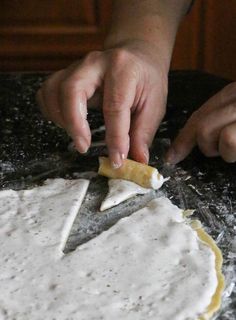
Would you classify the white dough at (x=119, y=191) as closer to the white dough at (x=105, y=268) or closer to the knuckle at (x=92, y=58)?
the white dough at (x=105, y=268)

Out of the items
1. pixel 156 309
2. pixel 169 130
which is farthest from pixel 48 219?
pixel 169 130

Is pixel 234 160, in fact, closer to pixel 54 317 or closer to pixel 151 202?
pixel 151 202

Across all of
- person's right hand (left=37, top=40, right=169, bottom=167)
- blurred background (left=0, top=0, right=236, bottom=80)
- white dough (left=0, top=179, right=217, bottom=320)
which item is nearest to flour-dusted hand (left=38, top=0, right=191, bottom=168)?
person's right hand (left=37, top=40, right=169, bottom=167)

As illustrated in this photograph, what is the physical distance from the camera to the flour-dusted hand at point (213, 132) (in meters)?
1.03

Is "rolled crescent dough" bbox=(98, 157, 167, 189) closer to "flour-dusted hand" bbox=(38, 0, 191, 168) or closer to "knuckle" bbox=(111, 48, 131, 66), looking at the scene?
"flour-dusted hand" bbox=(38, 0, 191, 168)

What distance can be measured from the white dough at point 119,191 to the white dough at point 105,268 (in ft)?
0.14

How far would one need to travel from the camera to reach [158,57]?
1.19m

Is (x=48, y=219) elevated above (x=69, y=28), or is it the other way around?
(x=48, y=219)

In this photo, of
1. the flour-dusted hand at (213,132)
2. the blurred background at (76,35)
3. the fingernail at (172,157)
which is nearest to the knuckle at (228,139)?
the flour-dusted hand at (213,132)

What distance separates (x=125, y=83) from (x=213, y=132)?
159mm

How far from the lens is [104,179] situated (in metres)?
1.08

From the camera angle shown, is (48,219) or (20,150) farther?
(20,150)

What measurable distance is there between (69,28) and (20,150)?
806mm

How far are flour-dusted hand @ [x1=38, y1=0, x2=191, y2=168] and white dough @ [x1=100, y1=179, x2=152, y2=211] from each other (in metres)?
0.03
